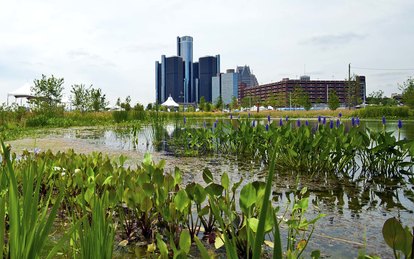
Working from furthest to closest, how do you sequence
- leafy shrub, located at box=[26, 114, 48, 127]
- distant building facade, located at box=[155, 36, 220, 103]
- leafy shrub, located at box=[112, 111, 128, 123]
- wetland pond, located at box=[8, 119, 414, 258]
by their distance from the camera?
distant building facade, located at box=[155, 36, 220, 103], leafy shrub, located at box=[112, 111, 128, 123], leafy shrub, located at box=[26, 114, 48, 127], wetland pond, located at box=[8, 119, 414, 258]

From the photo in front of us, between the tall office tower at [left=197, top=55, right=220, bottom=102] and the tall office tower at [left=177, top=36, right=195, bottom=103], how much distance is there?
319 cm

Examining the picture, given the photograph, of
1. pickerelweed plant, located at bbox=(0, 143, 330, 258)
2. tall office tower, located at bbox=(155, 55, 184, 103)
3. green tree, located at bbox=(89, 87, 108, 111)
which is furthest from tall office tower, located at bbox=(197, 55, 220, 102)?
pickerelweed plant, located at bbox=(0, 143, 330, 258)

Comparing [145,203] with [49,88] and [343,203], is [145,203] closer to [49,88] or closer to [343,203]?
[343,203]

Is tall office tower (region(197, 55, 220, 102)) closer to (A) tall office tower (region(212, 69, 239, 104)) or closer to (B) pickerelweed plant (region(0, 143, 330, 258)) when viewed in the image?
(A) tall office tower (region(212, 69, 239, 104))

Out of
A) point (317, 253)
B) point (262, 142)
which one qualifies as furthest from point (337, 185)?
point (317, 253)

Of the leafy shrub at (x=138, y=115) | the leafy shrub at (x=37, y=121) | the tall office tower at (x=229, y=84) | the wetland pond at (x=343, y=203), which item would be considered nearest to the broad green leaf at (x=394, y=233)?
the wetland pond at (x=343, y=203)

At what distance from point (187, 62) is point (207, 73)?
9.83m

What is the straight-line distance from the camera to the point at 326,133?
4477 millimetres

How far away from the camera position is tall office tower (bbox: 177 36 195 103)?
11288 centimetres

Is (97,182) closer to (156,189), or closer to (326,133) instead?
(156,189)

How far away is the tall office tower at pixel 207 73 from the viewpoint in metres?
114

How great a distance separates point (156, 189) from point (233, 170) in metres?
2.44

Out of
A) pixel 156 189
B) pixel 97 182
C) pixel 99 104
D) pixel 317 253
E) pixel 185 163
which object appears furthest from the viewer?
pixel 99 104

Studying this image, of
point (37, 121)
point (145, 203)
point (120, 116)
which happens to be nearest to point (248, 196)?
point (145, 203)
